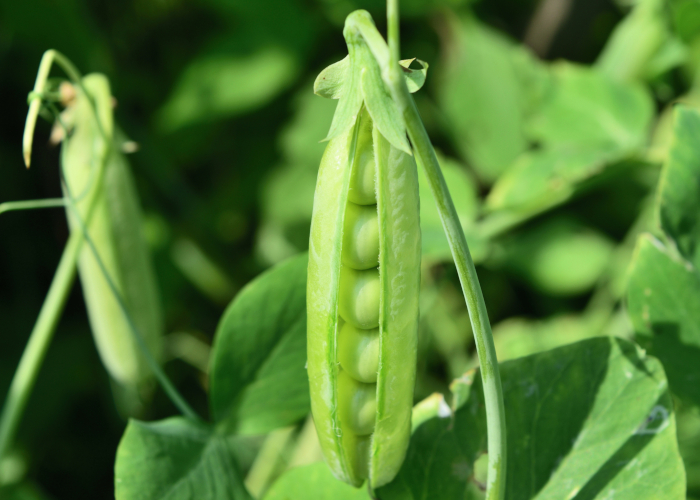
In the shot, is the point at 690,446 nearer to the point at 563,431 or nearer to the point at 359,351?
the point at 563,431

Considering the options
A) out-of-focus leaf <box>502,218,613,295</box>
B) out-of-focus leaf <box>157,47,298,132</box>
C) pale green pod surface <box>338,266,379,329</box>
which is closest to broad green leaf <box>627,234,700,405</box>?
pale green pod surface <box>338,266,379,329</box>

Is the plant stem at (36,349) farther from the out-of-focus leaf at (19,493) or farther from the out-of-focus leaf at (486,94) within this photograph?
the out-of-focus leaf at (486,94)

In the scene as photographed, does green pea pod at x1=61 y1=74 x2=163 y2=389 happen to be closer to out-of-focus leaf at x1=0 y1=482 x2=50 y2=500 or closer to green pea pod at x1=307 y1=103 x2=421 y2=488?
out-of-focus leaf at x1=0 y1=482 x2=50 y2=500

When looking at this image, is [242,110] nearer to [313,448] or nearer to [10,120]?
[10,120]

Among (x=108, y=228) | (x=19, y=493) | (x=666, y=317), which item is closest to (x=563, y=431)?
(x=666, y=317)

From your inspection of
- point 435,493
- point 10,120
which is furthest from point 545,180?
point 10,120

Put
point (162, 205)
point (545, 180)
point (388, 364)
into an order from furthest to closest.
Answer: point (162, 205) < point (545, 180) < point (388, 364)

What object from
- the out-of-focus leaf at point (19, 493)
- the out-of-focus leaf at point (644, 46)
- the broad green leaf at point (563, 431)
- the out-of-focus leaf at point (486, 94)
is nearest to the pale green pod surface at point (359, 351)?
the broad green leaf at point (563, 431)
